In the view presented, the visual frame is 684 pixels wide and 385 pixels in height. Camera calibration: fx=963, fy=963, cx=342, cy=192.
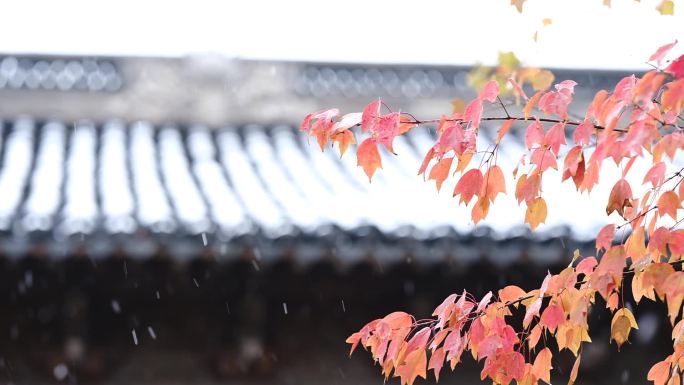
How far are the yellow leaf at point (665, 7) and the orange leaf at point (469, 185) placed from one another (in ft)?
1.93

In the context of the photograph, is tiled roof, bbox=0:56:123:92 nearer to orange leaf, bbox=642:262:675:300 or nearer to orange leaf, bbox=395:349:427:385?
orange leaf, bbox=395:349:427:385

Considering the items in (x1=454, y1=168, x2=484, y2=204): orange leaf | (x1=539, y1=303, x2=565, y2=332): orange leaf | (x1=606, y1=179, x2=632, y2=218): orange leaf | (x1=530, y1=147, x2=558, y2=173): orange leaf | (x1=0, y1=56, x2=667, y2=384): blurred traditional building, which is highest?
(x1=606, y1=179, x2=632, y2=218): orange leaf

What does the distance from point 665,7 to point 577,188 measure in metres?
0.51

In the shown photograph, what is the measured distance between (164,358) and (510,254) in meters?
1.84

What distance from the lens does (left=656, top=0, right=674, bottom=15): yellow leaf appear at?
91.0 inches

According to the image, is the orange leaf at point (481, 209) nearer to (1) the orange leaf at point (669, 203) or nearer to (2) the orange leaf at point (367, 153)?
(2) the orange leaf at point (367, 153)

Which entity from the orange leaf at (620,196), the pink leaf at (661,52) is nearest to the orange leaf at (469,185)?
the orange leaf at (620,196)

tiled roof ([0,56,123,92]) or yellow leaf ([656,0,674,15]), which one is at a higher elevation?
yellow leaf ([656,0,674,15])

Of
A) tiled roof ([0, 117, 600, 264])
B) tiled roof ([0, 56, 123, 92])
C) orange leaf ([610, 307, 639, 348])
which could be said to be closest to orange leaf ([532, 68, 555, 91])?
orange leaf ([610, 307, 639, 348])

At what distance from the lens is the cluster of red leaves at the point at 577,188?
1.97 m

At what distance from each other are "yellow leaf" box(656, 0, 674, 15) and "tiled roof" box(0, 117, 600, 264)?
1944 millimetres

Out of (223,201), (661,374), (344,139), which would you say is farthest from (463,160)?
(223,201)

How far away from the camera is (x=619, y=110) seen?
1.88 m

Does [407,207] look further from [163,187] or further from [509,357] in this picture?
[509,357]
